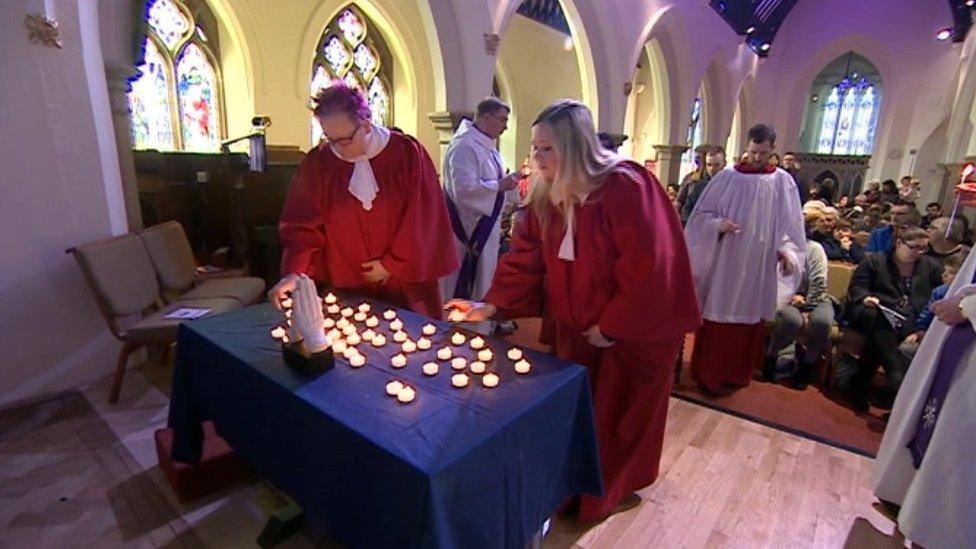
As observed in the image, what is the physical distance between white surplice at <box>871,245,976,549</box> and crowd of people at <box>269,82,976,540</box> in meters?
0.20

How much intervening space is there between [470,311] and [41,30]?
317cm

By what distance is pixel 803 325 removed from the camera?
4.04 meters

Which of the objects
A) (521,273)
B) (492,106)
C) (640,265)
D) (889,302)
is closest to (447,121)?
(492,106)

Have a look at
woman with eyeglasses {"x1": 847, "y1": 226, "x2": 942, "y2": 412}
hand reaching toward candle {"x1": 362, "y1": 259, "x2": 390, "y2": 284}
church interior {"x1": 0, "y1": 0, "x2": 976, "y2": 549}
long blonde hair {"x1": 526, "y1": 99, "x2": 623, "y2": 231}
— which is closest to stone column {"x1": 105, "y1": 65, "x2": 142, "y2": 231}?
church interior {"x1": 0, "y1": 0, "x2": 976, "y2": 549}

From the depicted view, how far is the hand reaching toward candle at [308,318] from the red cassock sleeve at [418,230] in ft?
3.54

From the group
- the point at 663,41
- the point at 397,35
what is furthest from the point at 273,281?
the point at 663,41

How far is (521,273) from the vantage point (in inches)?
90.8

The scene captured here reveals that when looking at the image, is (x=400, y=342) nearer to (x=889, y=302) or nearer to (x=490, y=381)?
(x=490, y=381)

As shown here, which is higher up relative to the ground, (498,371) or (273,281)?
(498,371)

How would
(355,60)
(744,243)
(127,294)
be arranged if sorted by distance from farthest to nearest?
(355,60), (744,243), (127,294)

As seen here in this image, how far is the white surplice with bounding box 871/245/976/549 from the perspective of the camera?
1.94m

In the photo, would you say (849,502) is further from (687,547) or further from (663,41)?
(663,41)

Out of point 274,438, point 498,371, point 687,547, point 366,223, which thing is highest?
point 366,223

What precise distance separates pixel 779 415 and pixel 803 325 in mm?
882
